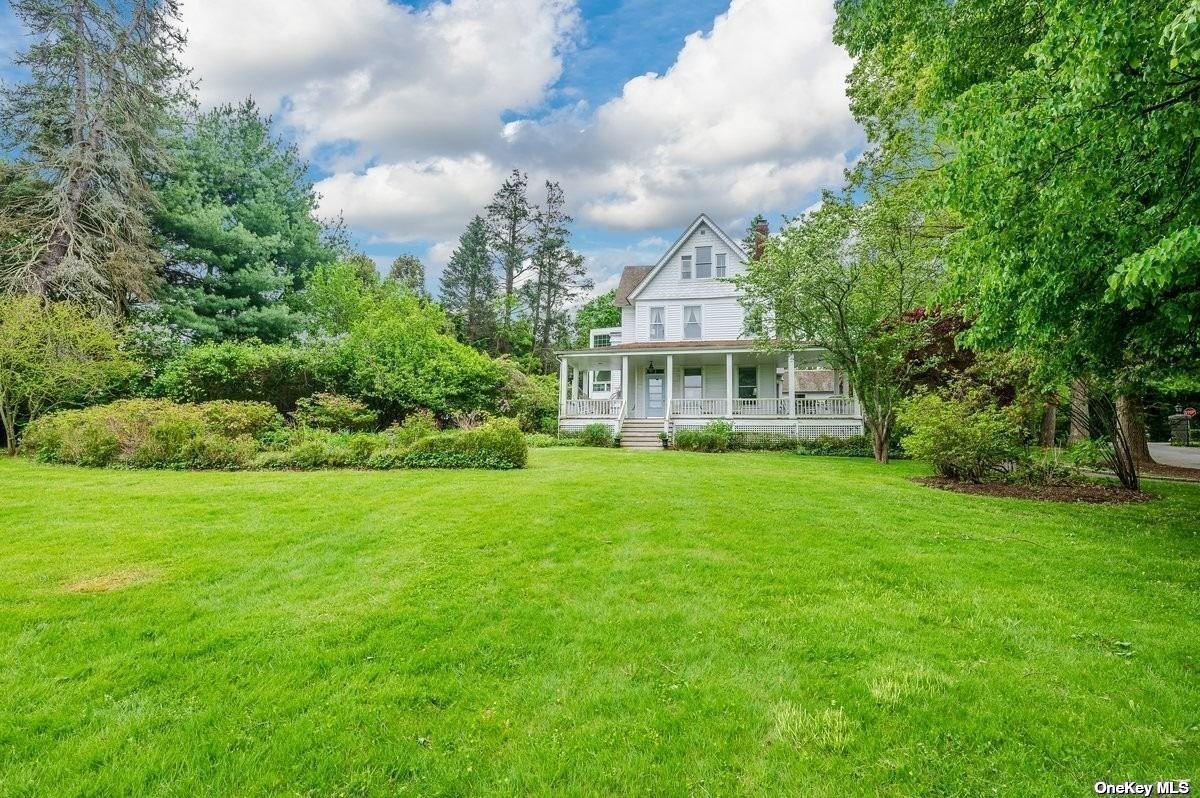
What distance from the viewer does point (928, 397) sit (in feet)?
38.7

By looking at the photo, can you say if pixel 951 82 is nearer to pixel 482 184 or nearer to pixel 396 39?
pixel 396 39

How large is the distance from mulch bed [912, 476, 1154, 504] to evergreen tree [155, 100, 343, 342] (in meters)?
27.2

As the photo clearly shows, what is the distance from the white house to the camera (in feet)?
65.8

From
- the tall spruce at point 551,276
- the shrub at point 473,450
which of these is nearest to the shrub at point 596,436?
the shrub at point 473,450

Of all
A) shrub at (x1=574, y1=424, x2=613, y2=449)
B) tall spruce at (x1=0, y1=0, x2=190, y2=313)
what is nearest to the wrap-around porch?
shrub at (x1=574, y1=424, x2=613, y2=449)

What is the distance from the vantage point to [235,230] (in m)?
23.6

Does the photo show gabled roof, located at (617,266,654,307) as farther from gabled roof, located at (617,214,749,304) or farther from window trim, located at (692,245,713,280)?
window trim, located at (692,245,713,280)

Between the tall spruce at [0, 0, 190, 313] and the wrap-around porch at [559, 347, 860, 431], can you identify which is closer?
the tall spruce at [0, 0, 190, 313]

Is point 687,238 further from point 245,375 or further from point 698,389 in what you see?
point 245,375

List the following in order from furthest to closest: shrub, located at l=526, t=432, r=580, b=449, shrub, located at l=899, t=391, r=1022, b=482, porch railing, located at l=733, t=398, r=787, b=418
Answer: porch railing, located at l=733, t=398, r=787, b=418 → shrub, located at l=526, t=432, r=580, b=449 → shrub, located at l=899, t=391, r=1022, b=482

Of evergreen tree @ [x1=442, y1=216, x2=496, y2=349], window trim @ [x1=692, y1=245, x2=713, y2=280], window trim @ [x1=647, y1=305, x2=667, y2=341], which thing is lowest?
window trim @ [x1=647, y1=305, x2=667, y2=341]

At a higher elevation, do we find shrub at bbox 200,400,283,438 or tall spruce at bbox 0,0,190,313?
tall spruce at bbox 0,0,190,313

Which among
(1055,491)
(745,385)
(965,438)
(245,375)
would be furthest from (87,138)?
(1055,491)

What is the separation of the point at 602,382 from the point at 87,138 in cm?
2160
